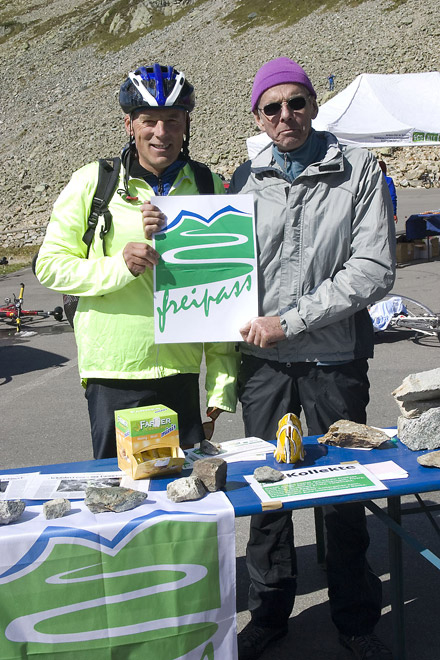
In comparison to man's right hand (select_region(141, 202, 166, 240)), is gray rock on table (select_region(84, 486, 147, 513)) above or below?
below

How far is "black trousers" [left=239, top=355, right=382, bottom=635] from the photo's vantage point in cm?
315

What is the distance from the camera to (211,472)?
2641 millimetres

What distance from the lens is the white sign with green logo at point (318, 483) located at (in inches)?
102

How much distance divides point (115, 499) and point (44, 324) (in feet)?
30.9

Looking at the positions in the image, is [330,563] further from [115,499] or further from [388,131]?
[388,131]

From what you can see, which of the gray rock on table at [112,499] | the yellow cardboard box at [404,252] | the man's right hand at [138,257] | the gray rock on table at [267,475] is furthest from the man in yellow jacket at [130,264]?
the yellow cardboard box at [404,252]

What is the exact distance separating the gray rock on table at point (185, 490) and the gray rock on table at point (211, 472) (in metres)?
0.05

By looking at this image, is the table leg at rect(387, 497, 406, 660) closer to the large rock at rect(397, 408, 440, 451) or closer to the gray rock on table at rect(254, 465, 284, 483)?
the large rock at rect(397, 408, 440, 451)

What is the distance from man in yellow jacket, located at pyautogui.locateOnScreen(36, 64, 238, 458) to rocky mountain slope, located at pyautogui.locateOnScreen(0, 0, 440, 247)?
80.6 ft

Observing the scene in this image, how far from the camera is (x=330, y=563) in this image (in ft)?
10.5

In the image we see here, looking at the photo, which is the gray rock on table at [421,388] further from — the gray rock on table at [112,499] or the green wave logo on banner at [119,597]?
the gray rock on table at [112,499]

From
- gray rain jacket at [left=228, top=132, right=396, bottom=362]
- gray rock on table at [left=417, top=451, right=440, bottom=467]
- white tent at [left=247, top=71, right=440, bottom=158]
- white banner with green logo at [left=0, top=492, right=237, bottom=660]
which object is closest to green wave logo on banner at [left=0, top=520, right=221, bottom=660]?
white banner with green logo at [left=0, top=492, right=237, bottom=660]

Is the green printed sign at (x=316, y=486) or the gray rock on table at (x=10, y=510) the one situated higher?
the gray rock on table at (x=10, y=510)

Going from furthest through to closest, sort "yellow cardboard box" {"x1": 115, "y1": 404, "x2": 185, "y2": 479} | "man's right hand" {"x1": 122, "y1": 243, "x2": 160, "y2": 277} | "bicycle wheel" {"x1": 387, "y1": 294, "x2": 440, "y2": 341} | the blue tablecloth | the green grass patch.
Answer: the green grass patch
"bicycle wheel" {"x1": 387, "y1": 294, "x2": 440, "y2": 341}
"man's right hand" {"x1": 122, "y1": 243, "x2": 160, "y2": 277}
"yellow cardboard box" {"x1": 115, "y1": 404, "x2": 185, "y2": 479}
the blue tablecloth
